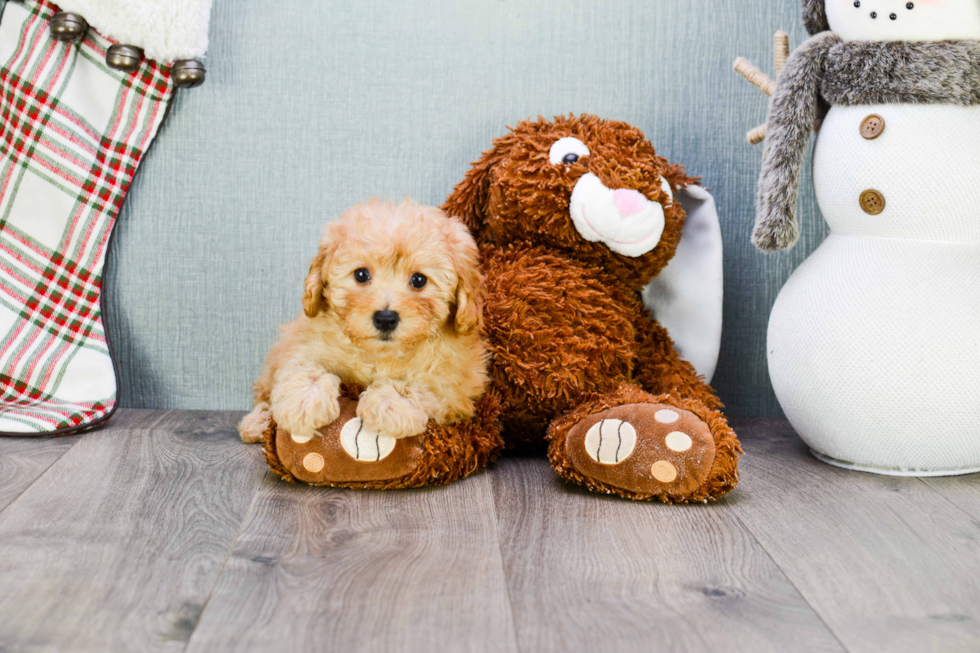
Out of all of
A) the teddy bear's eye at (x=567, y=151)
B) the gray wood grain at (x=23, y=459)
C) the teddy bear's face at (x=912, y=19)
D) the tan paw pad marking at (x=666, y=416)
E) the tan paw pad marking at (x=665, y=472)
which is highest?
the teddy bear's face at (x=912, y=19)

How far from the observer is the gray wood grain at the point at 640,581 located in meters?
0.74

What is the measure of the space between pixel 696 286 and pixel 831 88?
1.20ft

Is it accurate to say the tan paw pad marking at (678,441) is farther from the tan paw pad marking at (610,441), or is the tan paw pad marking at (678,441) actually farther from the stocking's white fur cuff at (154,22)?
the stocking's white fur cuff at (154,22)

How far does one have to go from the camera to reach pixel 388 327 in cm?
104

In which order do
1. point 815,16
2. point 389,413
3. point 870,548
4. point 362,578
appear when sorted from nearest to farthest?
point 362,578
point 870,548
point 389,413
point 815,16

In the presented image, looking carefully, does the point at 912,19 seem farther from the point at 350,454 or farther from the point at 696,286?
the point at 350,454

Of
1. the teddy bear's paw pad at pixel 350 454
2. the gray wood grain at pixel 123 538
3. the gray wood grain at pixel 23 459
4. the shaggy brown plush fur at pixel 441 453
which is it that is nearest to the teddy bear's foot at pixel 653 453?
the shaggy brown plush fur at pixel 441 453

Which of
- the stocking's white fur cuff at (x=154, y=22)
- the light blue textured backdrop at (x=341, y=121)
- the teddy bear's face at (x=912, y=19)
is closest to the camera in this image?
the teddy bear's face at (x=912, y=19)

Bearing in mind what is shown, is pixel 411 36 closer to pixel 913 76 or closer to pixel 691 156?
pixel 691 156

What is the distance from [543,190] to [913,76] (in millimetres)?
534

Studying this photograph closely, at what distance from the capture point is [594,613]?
Result: 2.56 ft

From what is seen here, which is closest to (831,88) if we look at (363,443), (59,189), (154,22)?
(363,443)

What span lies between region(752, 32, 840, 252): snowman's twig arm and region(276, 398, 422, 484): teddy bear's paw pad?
623 millimetres

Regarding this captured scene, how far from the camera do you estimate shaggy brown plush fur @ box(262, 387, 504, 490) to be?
110cm
